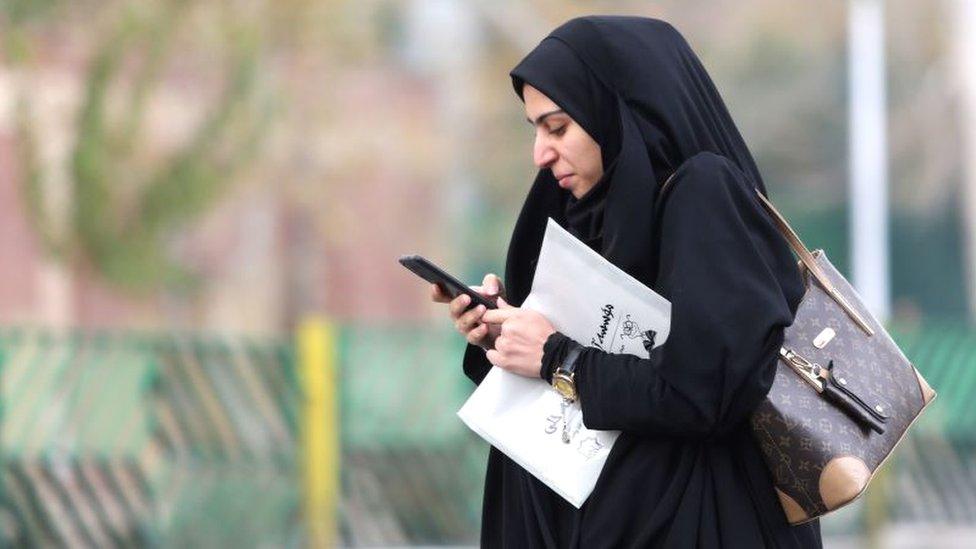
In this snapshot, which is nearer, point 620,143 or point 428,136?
point 620,143

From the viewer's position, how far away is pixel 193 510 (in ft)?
27.5

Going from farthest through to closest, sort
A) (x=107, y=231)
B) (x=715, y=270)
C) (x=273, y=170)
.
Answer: (x=273, y=170) < (x=107, y=231) < (x=715, y=270)

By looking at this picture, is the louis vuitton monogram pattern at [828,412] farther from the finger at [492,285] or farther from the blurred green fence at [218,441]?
the blurred green fence at [218,441]

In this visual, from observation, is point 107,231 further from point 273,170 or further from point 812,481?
point 812,481

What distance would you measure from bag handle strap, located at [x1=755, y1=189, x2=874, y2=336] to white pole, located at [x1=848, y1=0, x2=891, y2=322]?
1754 cm

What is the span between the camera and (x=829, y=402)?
256cm

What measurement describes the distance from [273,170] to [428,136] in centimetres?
793

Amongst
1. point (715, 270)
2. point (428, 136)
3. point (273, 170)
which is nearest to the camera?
point (715, 270)

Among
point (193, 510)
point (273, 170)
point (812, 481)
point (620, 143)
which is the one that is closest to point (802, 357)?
point (812, 481)

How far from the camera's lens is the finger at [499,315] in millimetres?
2713

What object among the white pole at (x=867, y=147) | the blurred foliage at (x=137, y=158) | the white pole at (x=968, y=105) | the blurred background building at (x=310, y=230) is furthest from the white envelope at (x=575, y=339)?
the white pole at (x=968, y=105)

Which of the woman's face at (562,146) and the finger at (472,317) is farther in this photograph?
the finger at (472,317)

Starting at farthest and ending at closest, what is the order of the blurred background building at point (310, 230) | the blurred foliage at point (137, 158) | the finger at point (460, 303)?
the blurred foliage at point (137, 158) < the blurred background building at point (310, 230) < the finger at point (460, 303)

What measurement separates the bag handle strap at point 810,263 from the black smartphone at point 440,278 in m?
0.48
